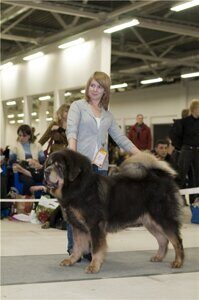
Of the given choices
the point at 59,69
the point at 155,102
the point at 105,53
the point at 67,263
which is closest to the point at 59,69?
the point at 59,69

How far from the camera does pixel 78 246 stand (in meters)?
4.19

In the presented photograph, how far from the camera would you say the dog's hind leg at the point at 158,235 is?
4297 mm

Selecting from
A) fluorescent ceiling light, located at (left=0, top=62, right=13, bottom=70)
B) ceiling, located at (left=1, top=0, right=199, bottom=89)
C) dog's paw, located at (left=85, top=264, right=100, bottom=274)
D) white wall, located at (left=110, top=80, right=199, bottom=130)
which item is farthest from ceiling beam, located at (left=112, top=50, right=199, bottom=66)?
dog's paw, located at (left=85, top=264, right=100, bottom=274)

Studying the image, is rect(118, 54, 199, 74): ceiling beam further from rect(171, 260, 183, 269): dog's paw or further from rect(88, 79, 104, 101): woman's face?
rect(171, 260, 183, 269): dog's paw

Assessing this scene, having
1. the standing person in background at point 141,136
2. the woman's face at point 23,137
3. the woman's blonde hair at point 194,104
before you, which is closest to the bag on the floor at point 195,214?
the woman's blonde hair at point 194,104

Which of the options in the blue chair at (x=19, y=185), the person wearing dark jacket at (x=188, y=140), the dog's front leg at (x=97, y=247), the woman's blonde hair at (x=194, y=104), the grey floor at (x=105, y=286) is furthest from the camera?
the blue chair at (x=19, y=185)

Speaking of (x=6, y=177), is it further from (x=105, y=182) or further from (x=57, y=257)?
(x=105, y=182)

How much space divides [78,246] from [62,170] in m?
0.74

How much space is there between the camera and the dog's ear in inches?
152

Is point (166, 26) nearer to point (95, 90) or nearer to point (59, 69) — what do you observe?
point (59, 69)

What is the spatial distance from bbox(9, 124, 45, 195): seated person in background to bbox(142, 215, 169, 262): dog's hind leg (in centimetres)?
359

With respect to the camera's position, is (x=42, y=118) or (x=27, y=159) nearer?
(x=27, y=159)

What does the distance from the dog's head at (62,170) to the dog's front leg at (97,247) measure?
0.41 metres

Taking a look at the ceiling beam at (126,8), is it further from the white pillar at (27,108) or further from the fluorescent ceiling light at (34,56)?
the white pillar at (27,108)
